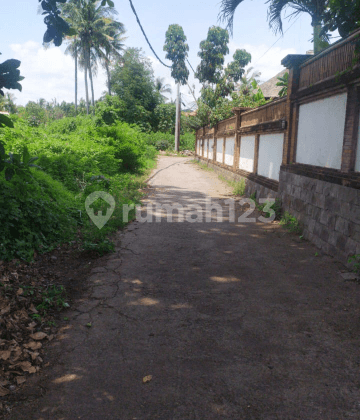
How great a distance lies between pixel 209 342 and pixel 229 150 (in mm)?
14746

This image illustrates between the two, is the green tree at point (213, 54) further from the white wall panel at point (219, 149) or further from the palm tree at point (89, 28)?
the white wall panel at point (219, 149)

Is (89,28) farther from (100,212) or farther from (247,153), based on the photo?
(100,212)

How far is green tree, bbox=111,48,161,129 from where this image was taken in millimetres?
38938

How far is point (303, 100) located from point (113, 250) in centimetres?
504

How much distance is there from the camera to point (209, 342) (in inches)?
136

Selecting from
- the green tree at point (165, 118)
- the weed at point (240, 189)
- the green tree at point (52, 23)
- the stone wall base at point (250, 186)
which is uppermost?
the green tree at point (165, 118)

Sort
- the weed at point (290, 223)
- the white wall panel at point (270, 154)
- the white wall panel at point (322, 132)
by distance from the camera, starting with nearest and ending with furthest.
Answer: the white wall panel at point (322, 132)
the weed at point (290, 223)
the white wall panel at point (270, 154)

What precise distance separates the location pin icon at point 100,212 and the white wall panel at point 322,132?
4.37 metres

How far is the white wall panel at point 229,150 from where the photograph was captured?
54.7 feet

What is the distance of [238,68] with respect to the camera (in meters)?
38.3

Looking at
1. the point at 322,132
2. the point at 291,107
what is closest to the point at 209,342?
the point at 322,132

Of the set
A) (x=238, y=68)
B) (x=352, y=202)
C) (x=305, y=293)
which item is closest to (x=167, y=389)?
(x=305, y=293)

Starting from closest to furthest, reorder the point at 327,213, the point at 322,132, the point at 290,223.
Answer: the point at 327,213
the point at 322,132
the point at 290,223

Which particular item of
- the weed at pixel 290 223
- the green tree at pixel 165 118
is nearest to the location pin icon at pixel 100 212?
the weed at pixel 290 223
